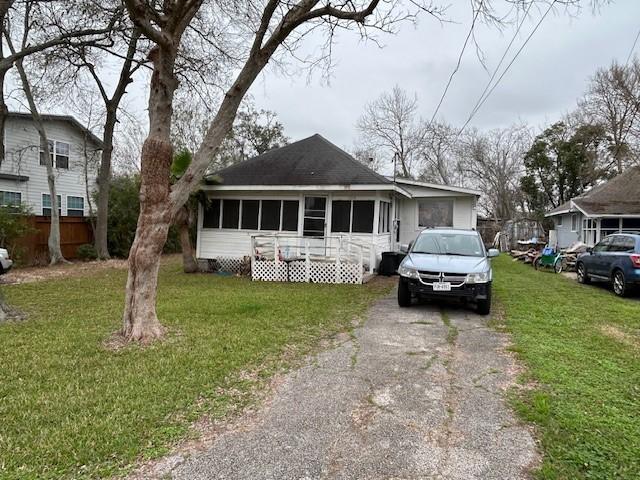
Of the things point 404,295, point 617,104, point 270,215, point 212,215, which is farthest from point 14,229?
point 617,104

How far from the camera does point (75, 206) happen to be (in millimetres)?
22734

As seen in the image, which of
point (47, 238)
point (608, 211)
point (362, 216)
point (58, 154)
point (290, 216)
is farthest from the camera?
point (58, 154)

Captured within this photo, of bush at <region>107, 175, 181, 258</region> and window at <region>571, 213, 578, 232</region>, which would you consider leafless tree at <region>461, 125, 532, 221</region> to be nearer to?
window at <region>571, 213, 578, 232</region>

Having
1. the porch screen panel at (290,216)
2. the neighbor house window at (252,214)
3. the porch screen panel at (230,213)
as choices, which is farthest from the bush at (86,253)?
the porch screen panel at (290,216)

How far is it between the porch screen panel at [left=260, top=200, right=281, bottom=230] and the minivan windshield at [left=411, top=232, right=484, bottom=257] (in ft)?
19.9

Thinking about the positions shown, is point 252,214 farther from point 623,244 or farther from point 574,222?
point 574,222

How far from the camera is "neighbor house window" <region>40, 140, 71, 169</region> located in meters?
20.9

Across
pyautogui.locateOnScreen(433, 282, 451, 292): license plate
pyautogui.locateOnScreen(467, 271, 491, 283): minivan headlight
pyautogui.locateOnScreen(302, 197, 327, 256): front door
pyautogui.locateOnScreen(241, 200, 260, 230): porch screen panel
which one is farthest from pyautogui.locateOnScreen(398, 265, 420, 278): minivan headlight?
pyautogui.locateOnScreen(241, 200, 260, 230): porch screen panel

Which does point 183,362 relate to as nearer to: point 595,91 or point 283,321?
point 283,321

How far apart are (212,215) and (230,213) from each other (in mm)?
736

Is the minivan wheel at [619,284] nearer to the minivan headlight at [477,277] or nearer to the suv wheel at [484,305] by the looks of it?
the suv wheel at [484,305]

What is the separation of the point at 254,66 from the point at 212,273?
878 cm

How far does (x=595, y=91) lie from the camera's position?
23.4 metres

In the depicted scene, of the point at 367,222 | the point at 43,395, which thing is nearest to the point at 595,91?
the point at 367,222
